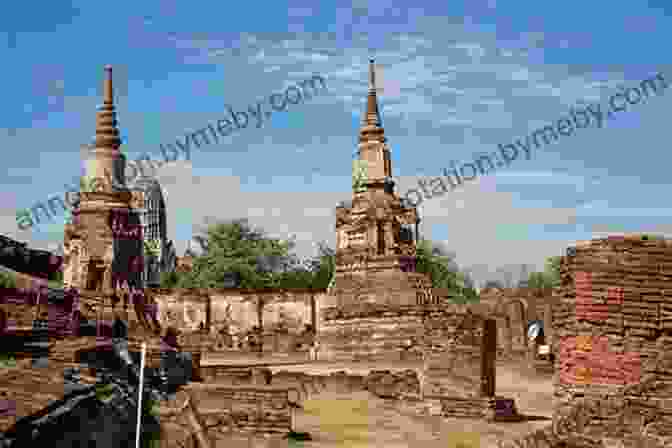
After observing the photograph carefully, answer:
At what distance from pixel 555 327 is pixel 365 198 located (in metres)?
27.3

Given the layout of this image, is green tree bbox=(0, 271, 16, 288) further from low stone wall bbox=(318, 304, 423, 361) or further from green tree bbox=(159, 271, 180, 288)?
green tree bbox=(159, 271, 180, 288)

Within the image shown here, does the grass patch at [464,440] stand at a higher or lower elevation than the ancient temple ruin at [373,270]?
lower

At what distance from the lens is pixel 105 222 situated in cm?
3491

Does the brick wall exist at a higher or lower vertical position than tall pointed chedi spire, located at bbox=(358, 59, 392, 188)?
lower

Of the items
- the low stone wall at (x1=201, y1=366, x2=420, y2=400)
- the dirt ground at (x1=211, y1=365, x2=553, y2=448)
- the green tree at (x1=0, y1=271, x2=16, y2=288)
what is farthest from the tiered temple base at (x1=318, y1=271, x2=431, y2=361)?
the green tree at (x1=0, y1=271, x2=16, y2=288)

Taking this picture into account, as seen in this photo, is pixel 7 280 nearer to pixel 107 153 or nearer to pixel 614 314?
pixel 614 314

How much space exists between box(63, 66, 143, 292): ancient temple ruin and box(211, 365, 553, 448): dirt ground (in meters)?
17.8

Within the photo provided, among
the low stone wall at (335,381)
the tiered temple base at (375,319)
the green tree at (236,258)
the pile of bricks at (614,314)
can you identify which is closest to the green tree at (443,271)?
the green tree at (236,258)

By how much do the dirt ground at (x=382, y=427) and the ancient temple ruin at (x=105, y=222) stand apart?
17.8 m

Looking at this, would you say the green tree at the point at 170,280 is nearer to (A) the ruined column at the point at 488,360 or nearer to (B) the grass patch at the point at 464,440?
(A) the ruined column at the point at 488,360

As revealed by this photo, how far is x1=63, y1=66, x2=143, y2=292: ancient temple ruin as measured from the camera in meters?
33.9

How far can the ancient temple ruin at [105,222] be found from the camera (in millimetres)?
33938

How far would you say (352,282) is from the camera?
109ft

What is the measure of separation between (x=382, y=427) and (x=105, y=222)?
79.7 feet
